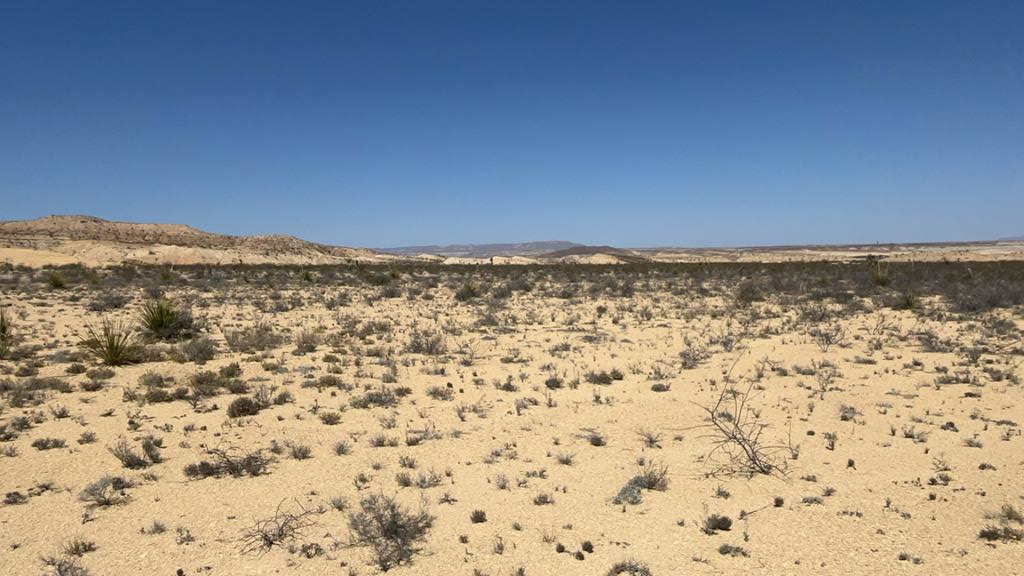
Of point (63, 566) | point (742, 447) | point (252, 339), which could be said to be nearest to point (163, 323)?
point (252, 339)

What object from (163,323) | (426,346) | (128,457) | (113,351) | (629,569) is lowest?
(629,569)

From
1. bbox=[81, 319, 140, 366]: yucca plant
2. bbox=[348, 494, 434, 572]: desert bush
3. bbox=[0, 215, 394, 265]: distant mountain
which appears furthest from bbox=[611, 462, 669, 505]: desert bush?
bbox=[0, 215, 394, 265]: distant mountain

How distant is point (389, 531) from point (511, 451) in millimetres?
2228

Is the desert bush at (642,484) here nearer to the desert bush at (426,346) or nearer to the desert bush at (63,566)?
the desert bush at (63,566)

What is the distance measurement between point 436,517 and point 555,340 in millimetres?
8843

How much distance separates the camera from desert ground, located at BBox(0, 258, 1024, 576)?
4590mm

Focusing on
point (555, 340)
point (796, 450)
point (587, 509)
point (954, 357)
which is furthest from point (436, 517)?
point (954, 357)

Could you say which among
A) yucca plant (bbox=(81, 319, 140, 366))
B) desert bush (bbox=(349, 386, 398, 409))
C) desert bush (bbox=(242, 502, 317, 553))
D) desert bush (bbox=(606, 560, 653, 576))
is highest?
yucca plant (bbox=(81, 319, 140, 366))

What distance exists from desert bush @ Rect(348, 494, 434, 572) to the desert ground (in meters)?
0.02

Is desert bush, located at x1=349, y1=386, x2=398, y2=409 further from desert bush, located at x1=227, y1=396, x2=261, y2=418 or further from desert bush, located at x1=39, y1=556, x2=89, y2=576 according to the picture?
desert bush, located at x1=39, y1=556, x2=89, y2=576

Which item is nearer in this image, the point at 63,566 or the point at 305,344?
the point at 63,566

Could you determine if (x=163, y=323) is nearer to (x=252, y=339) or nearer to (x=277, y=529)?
(x=252, y=339)

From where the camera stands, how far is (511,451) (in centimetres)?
674

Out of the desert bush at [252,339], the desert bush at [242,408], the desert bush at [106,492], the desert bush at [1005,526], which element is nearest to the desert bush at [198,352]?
the desert bush at [252,339]
